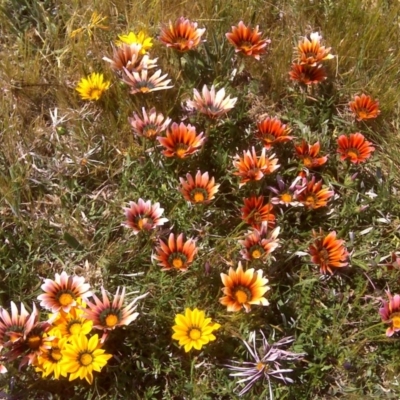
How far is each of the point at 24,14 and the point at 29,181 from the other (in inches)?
29.8

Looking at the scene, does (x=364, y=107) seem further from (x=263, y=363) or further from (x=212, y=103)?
(x=263, y=363)

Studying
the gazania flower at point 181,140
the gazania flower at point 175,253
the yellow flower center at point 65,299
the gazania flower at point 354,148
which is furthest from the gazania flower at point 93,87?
the gazania flower at point 354,148

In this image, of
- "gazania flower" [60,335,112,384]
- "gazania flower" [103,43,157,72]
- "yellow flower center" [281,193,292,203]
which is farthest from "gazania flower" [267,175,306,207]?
"gazania flower" [60,335,112,384]

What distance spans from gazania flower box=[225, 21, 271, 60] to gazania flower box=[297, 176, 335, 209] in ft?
1.72

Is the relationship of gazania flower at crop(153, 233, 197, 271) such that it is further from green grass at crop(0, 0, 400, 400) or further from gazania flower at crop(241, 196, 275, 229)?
gazania flower at crop(241, 196, 275, 229)

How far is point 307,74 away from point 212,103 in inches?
15.4

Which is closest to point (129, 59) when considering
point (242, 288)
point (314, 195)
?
point (314, 195)

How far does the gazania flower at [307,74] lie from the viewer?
2.22m

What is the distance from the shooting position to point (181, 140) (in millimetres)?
2057

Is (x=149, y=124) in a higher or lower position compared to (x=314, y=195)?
higher

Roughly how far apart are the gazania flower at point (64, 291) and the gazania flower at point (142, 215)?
233 millimetres

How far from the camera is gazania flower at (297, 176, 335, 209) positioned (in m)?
2.04

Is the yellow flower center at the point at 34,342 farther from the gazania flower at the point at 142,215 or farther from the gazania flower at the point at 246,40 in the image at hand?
the gazania flower at the point at 246,40

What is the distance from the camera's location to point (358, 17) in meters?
2.45
